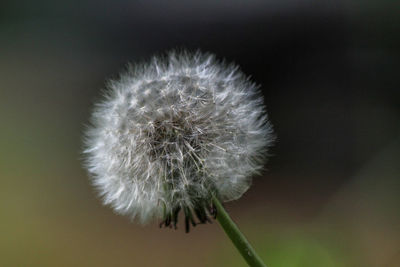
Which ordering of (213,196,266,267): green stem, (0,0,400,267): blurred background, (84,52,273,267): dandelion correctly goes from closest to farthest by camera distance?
(213,196,266,267): green stem → (84,52,273,267): dandelion → (0,0,400,267): blurred background

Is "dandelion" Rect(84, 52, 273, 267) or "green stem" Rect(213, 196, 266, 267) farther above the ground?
"dandelion" Rect(84, 52, 273, 267)

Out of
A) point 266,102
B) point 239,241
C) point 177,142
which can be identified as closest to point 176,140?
point 177,142

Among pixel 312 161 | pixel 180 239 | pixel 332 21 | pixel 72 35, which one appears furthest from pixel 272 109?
pixel 72 35

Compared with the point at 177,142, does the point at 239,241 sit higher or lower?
lower

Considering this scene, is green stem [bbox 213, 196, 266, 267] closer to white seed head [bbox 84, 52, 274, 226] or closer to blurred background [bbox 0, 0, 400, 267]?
white seed head [bbox 84, 52, 274, 226]

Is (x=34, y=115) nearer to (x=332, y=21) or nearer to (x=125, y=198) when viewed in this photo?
(x=332, y=21)

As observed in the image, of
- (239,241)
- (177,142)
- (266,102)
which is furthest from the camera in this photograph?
(266,102)

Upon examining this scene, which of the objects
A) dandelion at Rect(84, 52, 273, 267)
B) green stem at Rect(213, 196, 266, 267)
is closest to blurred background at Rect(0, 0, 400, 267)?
dandelion at Rect(84, 52, 273, 267)

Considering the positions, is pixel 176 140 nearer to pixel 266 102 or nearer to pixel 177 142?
pixel 177 142
